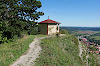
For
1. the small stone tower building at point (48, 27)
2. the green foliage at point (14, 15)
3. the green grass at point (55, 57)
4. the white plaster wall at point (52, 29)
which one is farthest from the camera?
the white plaster wall at point (52, 29)

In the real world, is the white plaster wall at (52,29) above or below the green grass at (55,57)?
above

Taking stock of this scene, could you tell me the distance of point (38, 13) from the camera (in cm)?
2261

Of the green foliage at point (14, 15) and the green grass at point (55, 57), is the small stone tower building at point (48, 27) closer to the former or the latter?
the green foliage at point (14, 15)

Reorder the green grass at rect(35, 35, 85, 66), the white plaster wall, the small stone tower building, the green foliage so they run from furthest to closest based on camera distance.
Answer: the white plaster wall < the small stone tower building < the green foliage < the green grass at rect(35, 35, 85, 66)

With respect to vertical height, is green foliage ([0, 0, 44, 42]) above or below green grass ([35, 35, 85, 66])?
above

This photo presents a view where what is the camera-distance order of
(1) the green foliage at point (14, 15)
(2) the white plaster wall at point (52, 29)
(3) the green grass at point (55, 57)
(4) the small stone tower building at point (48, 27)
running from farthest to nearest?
(2) the white plaster wall at point (52, 29) < (4) the small stone tower building at point (48, 27) < (1) the green foliage at point (14, 15) < (3) the green grass at point (55, 57)

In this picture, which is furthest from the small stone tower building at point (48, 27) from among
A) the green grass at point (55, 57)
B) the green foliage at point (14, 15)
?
the green grass at point (55, 57)

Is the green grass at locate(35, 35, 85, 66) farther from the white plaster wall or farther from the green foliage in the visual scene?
the white plaster wall

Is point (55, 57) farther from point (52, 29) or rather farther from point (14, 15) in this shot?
point (52, 29)

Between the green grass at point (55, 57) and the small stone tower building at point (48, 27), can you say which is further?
the small stone tower building at point (48, 27)

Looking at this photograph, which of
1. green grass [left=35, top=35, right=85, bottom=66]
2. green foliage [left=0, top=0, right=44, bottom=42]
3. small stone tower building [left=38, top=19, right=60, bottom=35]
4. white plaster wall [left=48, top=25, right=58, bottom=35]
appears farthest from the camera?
white plaster wall [left=48, top=25, right=58, bottom=35]

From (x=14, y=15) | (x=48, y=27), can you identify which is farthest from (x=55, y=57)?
(x=48, y=27)

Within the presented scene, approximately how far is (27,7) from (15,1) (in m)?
2.69

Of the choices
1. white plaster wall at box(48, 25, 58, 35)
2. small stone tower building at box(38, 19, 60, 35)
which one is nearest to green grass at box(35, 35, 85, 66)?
small stone tower building at box(38, 19, 60, 35)
